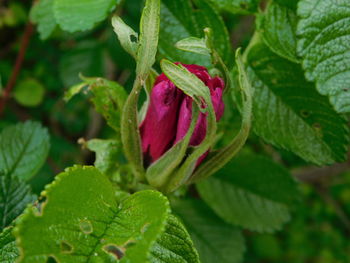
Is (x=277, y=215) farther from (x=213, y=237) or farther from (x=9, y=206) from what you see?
(x=9, y=206)

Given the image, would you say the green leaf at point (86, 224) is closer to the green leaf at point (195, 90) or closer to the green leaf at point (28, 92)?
the green leaf at point (195, 90)

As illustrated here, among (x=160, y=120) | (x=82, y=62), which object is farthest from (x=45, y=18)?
(x=160, y=120)

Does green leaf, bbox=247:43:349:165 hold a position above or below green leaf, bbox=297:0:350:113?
below

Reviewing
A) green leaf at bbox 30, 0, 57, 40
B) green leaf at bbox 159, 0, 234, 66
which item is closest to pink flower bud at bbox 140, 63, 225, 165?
green leaf at bbox 159, 0, 234, 66

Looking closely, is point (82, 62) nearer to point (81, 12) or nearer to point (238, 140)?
point (81, 12)

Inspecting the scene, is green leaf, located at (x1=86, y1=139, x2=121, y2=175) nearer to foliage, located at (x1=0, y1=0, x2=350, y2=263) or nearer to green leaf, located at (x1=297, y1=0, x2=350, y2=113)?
foliage, located at (x1=0, y1=0, x2=350, y2=263)

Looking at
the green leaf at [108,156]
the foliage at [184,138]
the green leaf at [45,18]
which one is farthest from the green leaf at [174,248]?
the green leaf at [45,18]

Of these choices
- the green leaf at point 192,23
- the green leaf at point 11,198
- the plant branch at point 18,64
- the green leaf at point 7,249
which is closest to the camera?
the green leaf at point 7,249
